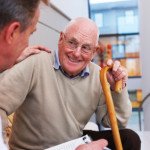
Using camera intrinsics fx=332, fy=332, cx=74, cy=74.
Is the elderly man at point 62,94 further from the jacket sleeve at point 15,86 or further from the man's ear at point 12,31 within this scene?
the man's ear at point 12,31

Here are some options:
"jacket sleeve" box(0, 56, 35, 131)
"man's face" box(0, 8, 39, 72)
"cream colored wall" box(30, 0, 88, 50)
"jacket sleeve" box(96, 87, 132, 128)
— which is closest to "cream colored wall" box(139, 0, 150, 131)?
"cream colored wall" box(30, 0, 88, 50)

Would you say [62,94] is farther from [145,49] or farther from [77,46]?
[145,49]

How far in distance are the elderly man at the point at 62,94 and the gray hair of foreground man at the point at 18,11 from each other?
64cm

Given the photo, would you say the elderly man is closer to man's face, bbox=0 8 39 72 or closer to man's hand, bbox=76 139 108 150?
man's hand, bbox=76 139 108 150

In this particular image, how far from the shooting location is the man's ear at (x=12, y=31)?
0.72 meters

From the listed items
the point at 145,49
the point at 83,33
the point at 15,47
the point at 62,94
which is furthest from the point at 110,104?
the point at 145,49

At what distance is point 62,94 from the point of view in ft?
5.01

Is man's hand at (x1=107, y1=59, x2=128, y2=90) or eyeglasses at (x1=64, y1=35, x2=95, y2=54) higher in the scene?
eyeglasses at (x1=64, y1=35, x2=95, y2=54)

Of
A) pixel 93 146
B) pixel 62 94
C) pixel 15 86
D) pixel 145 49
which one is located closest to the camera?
pixel 93 146

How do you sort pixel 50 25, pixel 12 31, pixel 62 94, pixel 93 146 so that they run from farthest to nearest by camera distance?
pixel 50 25, pixel 62 94, pixel 93 146, pixel 12 31

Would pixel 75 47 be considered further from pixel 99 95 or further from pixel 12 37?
pixel 12 37

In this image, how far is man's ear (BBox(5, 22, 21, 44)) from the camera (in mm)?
725

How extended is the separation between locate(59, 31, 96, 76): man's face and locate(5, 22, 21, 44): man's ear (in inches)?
31.4

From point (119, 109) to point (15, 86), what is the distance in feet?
1.72
